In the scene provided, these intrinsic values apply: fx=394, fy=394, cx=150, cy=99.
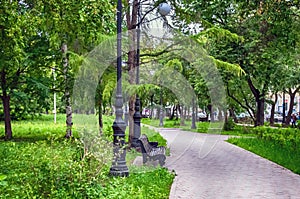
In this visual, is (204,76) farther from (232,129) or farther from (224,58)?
(232,129)

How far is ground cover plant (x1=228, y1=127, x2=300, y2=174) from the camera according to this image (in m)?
11.7

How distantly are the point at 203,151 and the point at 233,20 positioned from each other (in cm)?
812

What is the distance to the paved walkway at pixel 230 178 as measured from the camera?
780 cm

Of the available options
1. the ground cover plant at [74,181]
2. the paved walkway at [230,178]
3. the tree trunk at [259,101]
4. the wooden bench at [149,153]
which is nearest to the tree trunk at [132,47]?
the paved walkway at [230,178]

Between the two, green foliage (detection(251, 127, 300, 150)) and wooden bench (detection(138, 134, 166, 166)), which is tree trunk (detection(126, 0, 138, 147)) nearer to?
wooden bench (detection(138, 134, 166, 166))

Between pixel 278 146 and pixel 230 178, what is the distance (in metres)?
6.43

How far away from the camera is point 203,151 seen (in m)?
15.9

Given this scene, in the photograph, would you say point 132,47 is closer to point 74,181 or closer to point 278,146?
point 278,146

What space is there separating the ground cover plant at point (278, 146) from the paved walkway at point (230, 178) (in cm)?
32

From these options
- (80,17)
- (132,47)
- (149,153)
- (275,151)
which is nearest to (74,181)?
(80,17)

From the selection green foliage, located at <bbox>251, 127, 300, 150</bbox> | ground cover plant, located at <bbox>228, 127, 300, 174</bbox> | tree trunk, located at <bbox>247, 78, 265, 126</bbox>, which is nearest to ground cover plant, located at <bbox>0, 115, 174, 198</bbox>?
ground cover plant, located at <bbox>228, 127, 300, 174</bbox>

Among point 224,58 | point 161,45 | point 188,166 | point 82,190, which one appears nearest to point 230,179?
point 188,166

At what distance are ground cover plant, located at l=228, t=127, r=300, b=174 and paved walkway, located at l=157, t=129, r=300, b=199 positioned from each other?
320 mm

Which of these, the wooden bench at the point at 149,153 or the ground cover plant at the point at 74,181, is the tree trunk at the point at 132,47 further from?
the ground cover plant at the point at 74,181
